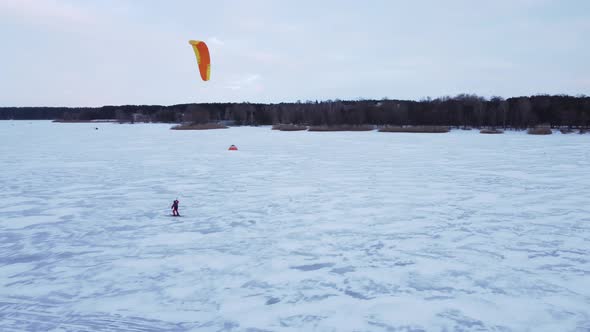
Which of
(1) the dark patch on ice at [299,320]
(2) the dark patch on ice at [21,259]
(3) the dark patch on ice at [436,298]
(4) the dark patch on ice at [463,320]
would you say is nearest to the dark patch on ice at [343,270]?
(3) the dark patch on ice at [436,298]

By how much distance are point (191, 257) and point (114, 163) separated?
33.8 ft

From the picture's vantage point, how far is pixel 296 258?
4.37 metres

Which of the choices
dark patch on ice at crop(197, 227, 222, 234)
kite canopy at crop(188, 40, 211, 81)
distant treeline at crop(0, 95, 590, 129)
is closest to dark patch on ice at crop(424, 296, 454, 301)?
dark patch on ice at crop(197, 227, 222, 234)

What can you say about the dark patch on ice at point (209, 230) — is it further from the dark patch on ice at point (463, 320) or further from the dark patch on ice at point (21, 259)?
the dark patch on ice at point (463, 320)

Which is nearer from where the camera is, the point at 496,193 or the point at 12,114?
the point at 496,193

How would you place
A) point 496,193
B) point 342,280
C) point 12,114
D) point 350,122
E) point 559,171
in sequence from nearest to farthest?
point 342,280, point 496,193, point 559,171, point 350,122, point 12,114

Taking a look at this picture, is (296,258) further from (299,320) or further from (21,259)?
(21,259)

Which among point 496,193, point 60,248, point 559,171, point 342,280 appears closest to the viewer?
point 342,280

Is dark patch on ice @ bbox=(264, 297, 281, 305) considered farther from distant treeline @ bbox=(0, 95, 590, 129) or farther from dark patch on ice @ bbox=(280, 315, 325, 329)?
distant treeline @ bbox=(0, 95, 590, 129)

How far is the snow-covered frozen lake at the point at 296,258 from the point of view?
3.09m

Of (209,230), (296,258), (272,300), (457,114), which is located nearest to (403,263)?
(296,258)

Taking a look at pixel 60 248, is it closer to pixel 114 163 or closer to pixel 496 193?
pixel 496 193

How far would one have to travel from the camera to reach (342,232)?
5305 millimetres

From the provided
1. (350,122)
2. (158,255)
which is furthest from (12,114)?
(158,255)
